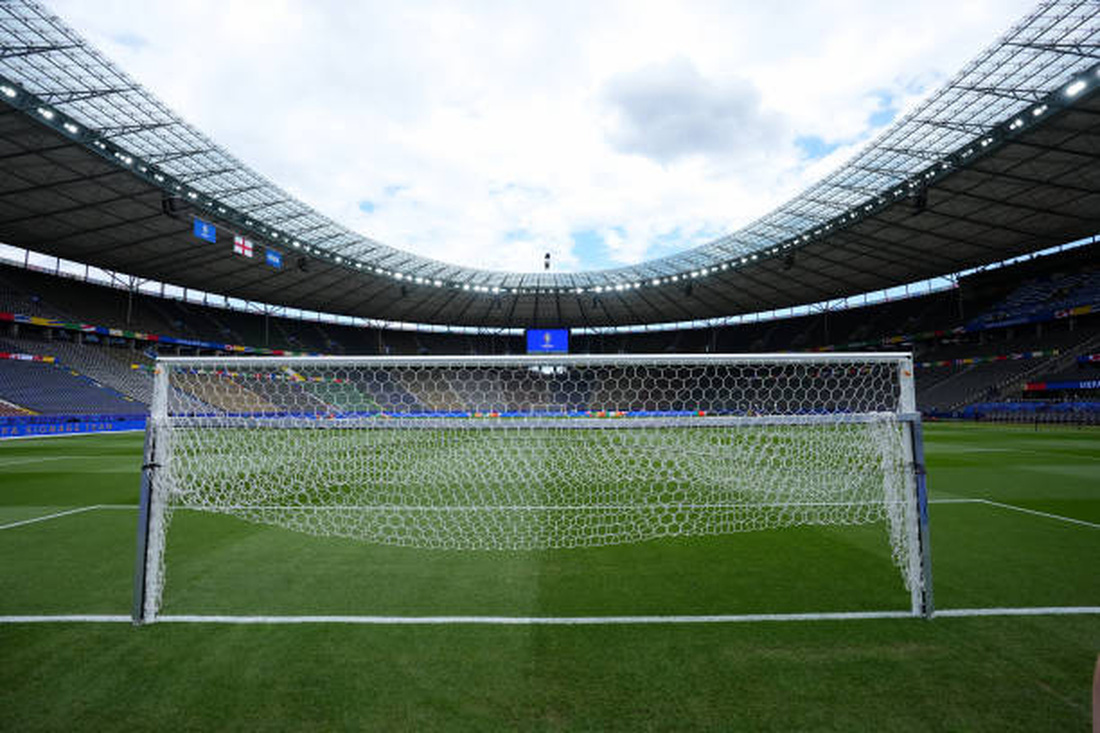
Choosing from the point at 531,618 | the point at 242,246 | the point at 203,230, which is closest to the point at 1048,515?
the point at 531,618

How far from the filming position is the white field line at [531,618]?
3740 millimetres

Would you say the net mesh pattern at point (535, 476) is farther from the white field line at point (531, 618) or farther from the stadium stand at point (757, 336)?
the stadium stand at point (757, 336)

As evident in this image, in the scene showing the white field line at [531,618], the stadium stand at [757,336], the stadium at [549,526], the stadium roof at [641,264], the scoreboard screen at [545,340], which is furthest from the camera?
the scoreboard screen at [545,340]

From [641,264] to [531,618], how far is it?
35.6 meters

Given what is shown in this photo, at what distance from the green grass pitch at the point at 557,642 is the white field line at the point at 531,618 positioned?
0.09 metres

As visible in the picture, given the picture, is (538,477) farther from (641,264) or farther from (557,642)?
(641,264)

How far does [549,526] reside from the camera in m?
6.44

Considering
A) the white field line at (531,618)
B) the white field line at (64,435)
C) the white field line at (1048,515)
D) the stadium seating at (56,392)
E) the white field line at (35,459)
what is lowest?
the white field line at (64,435)

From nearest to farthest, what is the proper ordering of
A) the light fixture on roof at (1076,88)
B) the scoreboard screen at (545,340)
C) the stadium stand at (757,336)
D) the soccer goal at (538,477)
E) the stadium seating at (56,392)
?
1. the soccer goal at (538,477)
2. the light fixture on roof at (1076,88)
3. the stadium seating at (56,392)
4. the stadium stand at (757,336)
5. the scoreboard screen at (545,340)

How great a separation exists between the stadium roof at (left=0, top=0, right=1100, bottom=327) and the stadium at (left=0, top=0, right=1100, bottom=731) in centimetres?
16

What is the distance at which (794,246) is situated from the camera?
29500 millimetres

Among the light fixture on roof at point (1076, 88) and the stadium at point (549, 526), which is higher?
the light fixture on roof at point (1076, 88)

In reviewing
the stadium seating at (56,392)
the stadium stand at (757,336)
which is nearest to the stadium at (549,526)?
the stadium seating at (56,392)

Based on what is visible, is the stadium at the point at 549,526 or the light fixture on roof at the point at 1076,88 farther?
the light fixture on roof at the point at 1076,88
